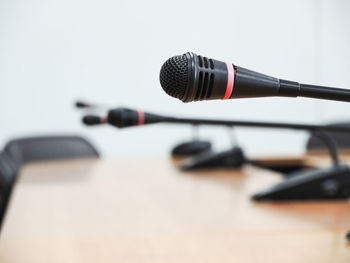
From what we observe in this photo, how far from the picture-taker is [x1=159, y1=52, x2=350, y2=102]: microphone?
406mm

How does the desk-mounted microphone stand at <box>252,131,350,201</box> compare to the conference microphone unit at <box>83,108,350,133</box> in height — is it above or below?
below

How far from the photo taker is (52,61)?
342 centimetres

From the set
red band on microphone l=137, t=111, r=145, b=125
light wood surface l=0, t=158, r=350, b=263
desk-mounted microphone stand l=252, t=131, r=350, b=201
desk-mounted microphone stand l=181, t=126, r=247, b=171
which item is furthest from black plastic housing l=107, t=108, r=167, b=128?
desk-mounted microphone stand l=181, t=126, r=247, b=171

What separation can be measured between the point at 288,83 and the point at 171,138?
334 centimetres

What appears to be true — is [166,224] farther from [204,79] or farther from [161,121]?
[204,79]

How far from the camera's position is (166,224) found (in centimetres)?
93

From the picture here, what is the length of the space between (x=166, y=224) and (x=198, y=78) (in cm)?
58

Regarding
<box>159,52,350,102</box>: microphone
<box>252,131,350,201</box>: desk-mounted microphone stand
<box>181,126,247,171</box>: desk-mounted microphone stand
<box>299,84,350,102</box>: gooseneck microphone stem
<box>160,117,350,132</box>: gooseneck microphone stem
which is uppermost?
<box>159,52,350,102</box>: microphone

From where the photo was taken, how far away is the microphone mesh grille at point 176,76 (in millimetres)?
409

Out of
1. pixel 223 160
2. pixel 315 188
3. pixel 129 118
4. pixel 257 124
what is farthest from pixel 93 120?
pixel 223 160

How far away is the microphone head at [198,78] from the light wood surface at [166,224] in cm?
37

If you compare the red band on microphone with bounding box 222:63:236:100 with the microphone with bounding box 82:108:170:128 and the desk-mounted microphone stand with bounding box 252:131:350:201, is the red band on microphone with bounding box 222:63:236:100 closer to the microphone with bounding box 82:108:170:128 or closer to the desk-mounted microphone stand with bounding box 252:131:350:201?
the microphone with bounding box 82:108:170:128

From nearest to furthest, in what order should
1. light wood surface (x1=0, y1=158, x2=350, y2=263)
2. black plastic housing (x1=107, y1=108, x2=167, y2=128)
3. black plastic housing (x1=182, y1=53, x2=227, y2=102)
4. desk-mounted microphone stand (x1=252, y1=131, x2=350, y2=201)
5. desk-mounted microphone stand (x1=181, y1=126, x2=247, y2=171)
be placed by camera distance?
black plastic housing (x1=182, y1=53, x2=227, y2=102), light wood surface (x1=0, y1=158, x2=350, y2=263), black plastic housing (x1=107, y1=108, x2=167, y2=128), desk-mounted microphone stand (x1=252, y1=131, x2=350, y2=201), desk-mounted microphone stand (x1=181, y1=126, x2=247, y2=171)

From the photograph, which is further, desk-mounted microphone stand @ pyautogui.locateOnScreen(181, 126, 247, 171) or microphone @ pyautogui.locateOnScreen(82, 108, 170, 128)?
desk-mounted microphone stand @ pyautogui.locateOnScreen(181, 126, 247, 171)
